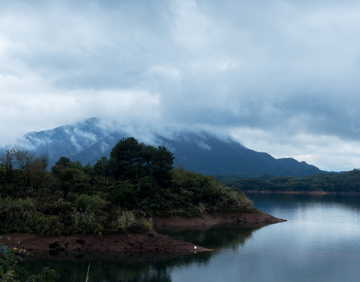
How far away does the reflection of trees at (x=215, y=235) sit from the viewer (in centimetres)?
3384

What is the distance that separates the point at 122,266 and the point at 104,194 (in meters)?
17.1

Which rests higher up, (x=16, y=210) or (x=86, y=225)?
(x=16, y=210)

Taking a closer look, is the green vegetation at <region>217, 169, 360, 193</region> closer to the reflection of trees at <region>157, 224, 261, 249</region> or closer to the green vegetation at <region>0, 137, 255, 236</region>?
the green vegetation at <region>0, 137, 255, 236</region>

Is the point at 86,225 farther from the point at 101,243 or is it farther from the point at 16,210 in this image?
the point at 16,210

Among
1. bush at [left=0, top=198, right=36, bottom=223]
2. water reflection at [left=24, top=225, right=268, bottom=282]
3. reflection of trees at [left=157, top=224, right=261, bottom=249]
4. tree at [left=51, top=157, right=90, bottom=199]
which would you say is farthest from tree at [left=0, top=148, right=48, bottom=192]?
reflection of trees at [left=157, top=224, right=261, bottom=249]

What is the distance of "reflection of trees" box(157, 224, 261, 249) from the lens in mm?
33844

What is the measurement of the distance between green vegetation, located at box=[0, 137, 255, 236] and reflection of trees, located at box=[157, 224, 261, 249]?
4.33 m

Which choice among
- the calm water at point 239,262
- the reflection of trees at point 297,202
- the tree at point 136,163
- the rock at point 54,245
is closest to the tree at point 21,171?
the rock at point 54,245

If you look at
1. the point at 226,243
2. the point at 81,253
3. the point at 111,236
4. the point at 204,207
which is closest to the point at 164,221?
the point at 204,207

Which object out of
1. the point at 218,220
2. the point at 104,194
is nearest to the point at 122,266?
the point at 104,194

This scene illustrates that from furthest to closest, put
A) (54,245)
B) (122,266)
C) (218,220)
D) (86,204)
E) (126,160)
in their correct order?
(218,220), (126,160), (86,204), (54,245), (122,266)

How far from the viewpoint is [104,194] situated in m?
40.2

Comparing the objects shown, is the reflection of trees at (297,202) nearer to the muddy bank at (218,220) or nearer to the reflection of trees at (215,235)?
the muddy bank at (218,220)

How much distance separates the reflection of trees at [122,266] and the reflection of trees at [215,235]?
5921mm
